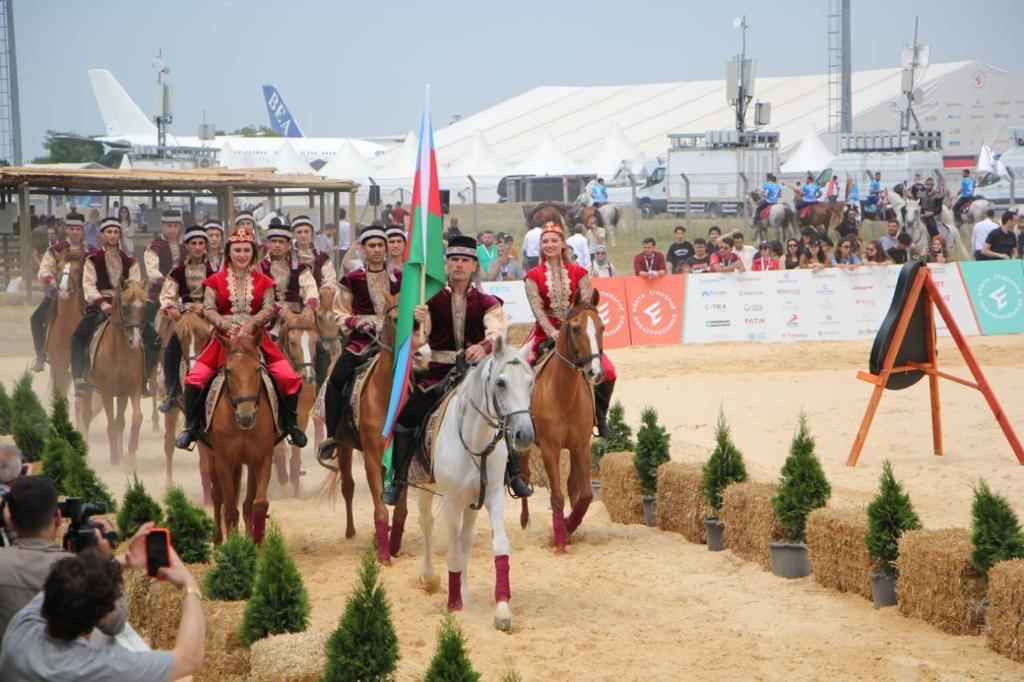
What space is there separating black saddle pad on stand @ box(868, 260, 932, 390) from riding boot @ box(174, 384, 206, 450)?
7.02 meters

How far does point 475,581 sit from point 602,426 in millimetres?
2644

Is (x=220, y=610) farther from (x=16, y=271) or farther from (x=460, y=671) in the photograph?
(x=16, y=271)

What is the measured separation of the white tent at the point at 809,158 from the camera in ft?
153

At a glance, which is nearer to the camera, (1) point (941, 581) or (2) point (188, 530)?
(1) point (941, 581)

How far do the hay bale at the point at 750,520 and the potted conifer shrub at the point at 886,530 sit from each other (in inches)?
52.4

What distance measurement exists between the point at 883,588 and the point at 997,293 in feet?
54.6

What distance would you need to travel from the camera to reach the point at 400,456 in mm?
10391

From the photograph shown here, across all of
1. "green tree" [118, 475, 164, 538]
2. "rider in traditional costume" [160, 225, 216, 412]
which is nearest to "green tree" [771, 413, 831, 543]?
"green tree" [118, 475, 164, 538]

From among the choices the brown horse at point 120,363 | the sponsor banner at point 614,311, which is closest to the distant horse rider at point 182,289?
the brown horse at point 120,363

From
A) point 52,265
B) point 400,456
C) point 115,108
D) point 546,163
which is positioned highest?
point 115,108

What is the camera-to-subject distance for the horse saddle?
37.4ft

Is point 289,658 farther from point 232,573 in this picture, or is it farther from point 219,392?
point 219,392

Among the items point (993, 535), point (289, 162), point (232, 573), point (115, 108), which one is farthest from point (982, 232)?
point (115, 108)

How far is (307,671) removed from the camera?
6.96 m
